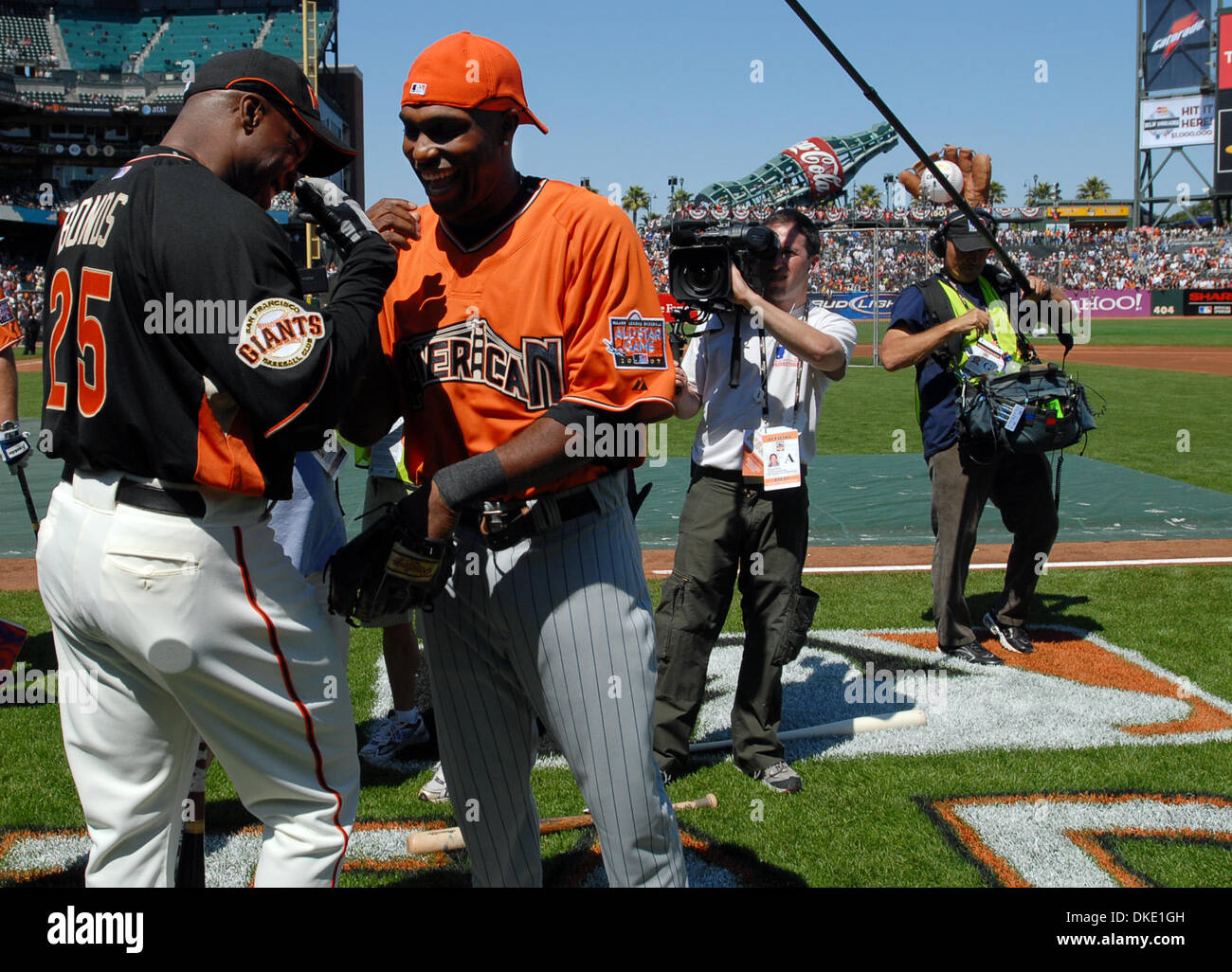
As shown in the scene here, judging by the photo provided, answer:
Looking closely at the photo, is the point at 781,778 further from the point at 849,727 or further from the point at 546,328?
the point at 546,328

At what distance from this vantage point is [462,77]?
7.13 ft

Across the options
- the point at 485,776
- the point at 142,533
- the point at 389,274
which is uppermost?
the point at 389,274

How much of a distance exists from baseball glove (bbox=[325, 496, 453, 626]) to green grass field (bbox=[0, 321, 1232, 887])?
4.69ft

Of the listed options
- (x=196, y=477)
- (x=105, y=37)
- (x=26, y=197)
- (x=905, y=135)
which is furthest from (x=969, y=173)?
(x=105, y=37)

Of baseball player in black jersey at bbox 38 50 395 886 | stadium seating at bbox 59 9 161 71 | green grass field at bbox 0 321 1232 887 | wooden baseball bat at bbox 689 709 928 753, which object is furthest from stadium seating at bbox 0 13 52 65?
baseball player in black jersey at bbox 38 50 395 886

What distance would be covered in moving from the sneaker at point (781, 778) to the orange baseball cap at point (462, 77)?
2705 millimetres

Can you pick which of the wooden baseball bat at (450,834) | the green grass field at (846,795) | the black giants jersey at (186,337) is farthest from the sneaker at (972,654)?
the black giants jersey at (186,337)

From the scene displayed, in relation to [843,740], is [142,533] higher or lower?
higher

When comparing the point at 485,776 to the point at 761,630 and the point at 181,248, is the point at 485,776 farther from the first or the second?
the point at 761,630

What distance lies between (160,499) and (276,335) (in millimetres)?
384

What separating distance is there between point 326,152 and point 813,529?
6462 mm
